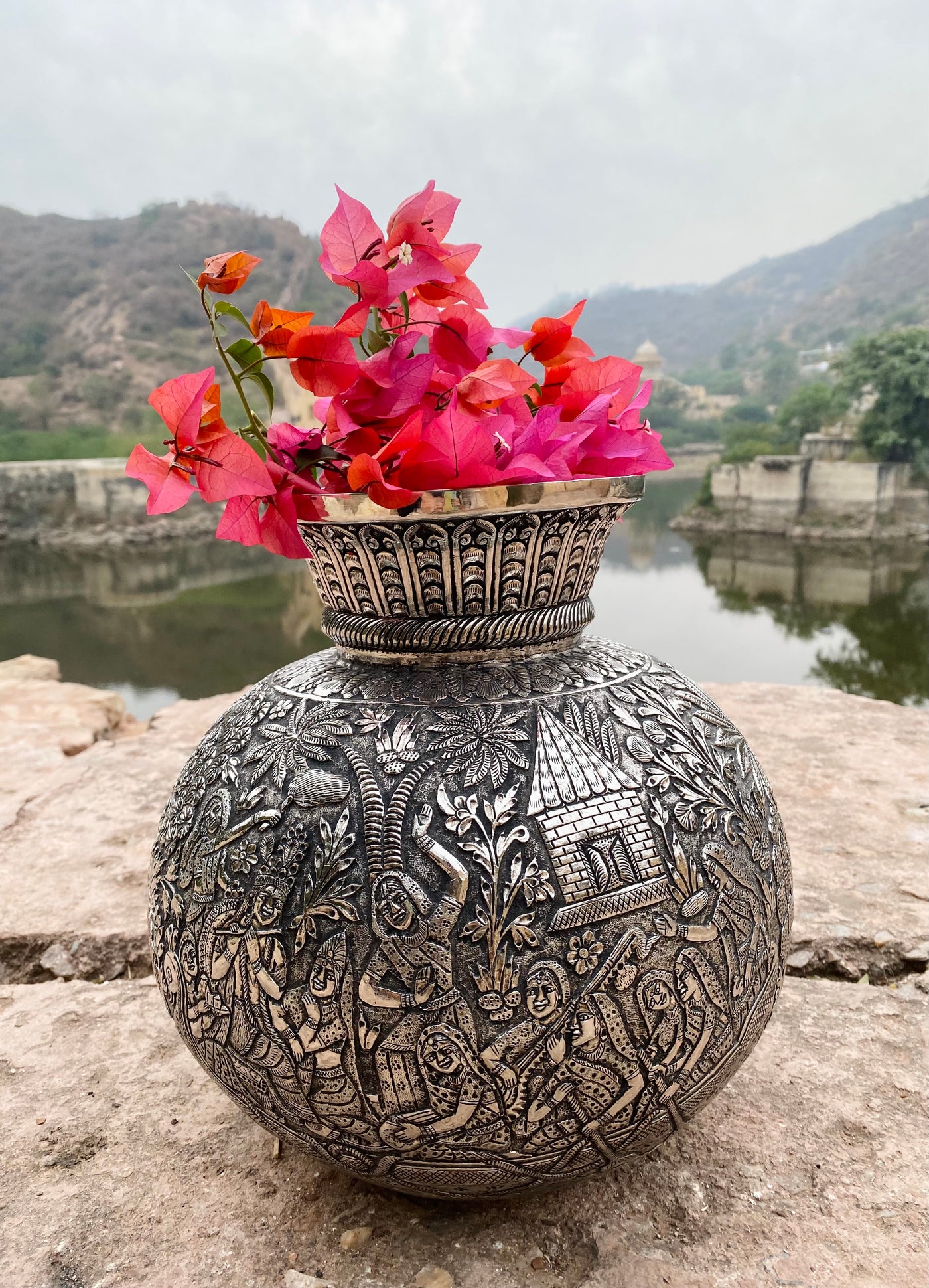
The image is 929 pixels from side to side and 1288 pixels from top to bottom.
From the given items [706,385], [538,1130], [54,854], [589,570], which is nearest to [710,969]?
[538,1130]

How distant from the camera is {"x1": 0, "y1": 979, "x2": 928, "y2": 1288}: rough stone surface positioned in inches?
53.6

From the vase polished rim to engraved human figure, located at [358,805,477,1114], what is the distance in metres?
0.44

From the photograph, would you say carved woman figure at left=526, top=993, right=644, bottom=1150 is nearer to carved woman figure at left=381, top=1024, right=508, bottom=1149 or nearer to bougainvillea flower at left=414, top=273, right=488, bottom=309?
carved woman figure at left=381, top=1024, right=508, bottom=1149

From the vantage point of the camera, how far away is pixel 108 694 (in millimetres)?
5086

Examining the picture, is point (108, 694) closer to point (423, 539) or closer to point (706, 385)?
point (423, 539)

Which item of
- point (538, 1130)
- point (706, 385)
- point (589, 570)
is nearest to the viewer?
point (538, 1130)

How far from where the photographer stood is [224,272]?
1.23 m

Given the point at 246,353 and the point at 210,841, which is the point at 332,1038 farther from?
the point at 246,353

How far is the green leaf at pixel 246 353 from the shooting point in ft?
3.95

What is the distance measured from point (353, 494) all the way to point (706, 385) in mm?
60332

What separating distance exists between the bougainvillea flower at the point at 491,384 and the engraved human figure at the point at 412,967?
61cm

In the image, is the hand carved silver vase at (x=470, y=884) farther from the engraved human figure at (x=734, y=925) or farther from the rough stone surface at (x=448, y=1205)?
the rough stone surface at (x=448, y=1205)

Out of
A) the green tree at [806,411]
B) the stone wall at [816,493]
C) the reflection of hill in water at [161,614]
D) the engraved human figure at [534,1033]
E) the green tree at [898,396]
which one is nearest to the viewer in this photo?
the engraved human figure at [534,1033]

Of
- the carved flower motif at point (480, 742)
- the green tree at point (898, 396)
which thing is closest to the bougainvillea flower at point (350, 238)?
the carved flower motif at point (480, 742)
